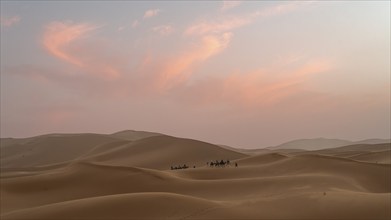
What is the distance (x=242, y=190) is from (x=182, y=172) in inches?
246

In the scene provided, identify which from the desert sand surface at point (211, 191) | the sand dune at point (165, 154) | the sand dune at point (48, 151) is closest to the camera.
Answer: the desert sand surface at point (211, 191)

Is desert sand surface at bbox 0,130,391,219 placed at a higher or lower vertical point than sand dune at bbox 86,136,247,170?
lower

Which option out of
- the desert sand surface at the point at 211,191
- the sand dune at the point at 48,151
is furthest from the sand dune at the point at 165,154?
the sand dune at the point at 48,151

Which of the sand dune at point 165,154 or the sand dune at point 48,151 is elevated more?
the sand dune at point 48,151

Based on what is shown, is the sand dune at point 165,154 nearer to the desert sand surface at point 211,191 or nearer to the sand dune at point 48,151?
the desert sand surface at point 211,191

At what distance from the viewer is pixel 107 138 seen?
83625 mm

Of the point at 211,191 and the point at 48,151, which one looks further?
the point at 48,151

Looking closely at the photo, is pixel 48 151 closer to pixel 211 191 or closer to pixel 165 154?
pixel 165 154

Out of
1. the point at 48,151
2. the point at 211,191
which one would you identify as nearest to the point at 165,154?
the point at 211,191

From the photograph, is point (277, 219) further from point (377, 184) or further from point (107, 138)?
point (107, 138)

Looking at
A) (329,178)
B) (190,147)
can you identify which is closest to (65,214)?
(329,178)

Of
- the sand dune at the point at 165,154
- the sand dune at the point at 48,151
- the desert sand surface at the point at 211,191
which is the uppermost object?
the sand dune at the point at 48,151

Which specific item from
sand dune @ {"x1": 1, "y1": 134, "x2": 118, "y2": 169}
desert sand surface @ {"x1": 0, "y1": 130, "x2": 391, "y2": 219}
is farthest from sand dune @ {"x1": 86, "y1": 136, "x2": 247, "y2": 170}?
sand dune @ {"x1": 1, "y1": 134, "x2": 118, "y2": 169}

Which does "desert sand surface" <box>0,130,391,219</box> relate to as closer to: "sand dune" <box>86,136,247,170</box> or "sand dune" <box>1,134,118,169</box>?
"sand dune" <box>86,136,247,170</box>
